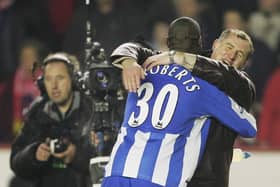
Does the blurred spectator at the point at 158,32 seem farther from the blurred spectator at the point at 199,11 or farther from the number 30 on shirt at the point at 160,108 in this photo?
the number 30 on shirt at the point at 160,108

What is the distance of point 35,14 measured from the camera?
9.09m

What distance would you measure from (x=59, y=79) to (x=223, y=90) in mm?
1626

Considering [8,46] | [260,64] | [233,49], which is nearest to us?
[233,49]

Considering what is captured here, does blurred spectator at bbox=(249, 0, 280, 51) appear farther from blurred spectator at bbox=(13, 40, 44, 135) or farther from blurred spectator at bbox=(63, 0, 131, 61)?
blurred spectator at bbox=(13, 40, 44, 135)

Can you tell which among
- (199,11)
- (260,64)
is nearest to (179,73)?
(260,64)

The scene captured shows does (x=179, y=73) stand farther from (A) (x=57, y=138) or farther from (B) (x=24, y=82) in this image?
(B) (x=24, y=82)

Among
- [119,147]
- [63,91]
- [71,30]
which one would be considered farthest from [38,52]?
[119,147]

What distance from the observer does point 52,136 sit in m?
5.84

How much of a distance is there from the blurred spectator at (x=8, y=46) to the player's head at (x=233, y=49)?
12.2 feet

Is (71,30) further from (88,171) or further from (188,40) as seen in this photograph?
(188,40)

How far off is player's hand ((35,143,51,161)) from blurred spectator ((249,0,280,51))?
291 centimetres

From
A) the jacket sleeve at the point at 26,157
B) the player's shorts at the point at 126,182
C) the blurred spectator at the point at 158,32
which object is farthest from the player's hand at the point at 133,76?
the blurred spectator at the point at 158,32

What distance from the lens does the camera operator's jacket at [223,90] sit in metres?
4.46

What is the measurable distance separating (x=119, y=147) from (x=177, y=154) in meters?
0.22
